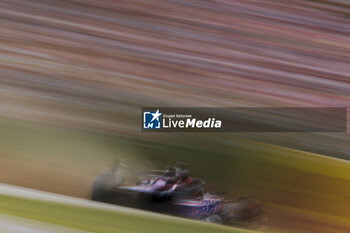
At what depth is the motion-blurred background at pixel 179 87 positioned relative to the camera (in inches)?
88.1

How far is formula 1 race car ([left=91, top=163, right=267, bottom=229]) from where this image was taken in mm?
2086

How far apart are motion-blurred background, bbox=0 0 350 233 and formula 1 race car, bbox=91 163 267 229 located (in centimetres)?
6

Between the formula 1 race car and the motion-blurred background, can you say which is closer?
the formula 1 race car

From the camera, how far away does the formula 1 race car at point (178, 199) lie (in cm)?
209

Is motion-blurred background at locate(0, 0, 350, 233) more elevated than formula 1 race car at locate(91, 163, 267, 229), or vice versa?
motion-blurred background at locate(0, 0, 350, 233)

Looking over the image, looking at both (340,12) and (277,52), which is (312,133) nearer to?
(277,52)

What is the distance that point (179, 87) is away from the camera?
2.67m

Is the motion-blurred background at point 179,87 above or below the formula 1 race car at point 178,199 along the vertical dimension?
above

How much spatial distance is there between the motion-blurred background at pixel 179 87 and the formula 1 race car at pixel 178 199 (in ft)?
0.20

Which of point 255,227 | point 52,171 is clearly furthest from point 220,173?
point 52,171

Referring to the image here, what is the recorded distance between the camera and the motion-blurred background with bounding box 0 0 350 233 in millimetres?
2238

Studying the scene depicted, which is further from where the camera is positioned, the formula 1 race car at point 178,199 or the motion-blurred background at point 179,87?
the motion-blurred background at point 179,87

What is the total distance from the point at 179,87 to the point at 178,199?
0.76 m

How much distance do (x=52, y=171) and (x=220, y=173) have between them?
878 millimetres
